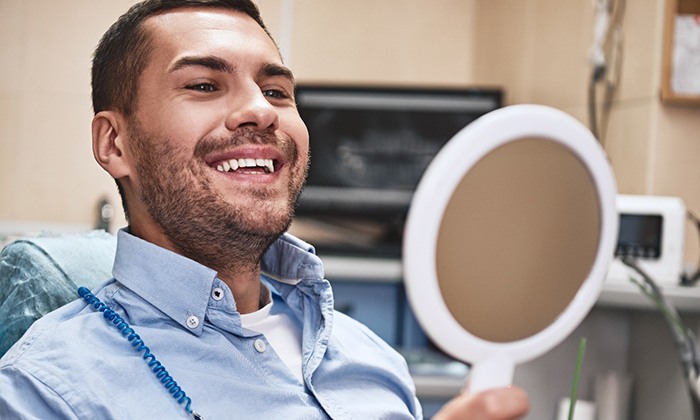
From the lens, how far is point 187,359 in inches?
39.3

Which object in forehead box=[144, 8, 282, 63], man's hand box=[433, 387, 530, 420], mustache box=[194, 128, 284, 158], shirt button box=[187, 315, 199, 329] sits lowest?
shirt button box=[187, 315, 199, 329]

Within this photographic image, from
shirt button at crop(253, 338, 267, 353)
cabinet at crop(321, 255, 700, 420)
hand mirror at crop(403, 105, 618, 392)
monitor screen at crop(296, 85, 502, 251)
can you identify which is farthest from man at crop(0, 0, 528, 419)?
monitor screen at crop(296, 85, 502, 251)

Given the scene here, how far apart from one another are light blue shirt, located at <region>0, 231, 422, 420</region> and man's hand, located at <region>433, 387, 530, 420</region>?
44cm

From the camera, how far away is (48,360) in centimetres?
91

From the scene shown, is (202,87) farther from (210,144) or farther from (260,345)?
(260,345)

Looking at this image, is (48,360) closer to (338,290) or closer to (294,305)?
(294,305)

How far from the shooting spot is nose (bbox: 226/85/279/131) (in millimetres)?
1044

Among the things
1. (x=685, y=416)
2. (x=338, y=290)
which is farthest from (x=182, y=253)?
(x=338, y=290)

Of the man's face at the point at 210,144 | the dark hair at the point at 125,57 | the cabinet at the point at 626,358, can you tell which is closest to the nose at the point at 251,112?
the man's face at the point at 210,144

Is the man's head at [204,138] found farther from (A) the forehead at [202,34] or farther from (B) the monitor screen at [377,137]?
(B) the monitor screen at [377,137]

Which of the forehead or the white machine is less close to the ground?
the forehead

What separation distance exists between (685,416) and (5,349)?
1.39 meters

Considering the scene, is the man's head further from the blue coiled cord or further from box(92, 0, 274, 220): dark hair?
the blue coiled cord

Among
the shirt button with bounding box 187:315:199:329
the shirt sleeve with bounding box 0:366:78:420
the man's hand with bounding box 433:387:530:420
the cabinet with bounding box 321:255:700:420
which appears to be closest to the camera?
the man's hand with bounding box 433:387:530:420
